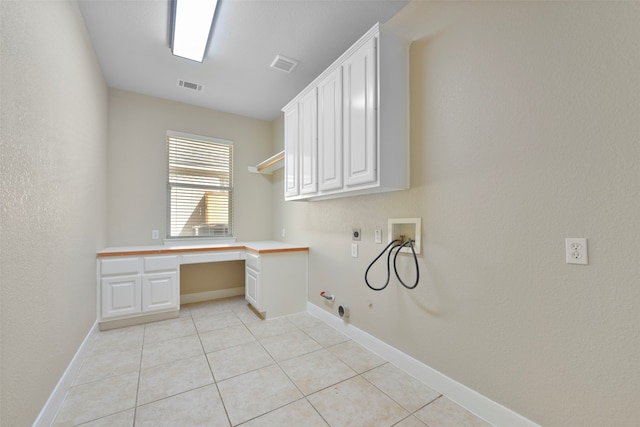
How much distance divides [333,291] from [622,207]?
2247mm

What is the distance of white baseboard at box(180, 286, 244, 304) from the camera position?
3.70m

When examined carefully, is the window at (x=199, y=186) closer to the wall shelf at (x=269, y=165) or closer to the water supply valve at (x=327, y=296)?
the wall shelf at (x=269, y=165)

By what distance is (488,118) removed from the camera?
5.17ft

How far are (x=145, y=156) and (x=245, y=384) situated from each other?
3.14m

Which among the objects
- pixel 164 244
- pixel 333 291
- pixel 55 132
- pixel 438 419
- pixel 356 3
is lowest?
pixel 438 419

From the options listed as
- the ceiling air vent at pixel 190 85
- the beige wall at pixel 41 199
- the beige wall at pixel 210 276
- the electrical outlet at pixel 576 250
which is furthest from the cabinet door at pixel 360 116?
the beige wall at pixel 210 276

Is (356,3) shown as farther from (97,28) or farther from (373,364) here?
(373,364)

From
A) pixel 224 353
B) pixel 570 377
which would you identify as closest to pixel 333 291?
pixel 224 353

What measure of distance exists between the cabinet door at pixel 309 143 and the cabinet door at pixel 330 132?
0.24 ft

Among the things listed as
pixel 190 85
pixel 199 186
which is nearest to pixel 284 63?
pixel 190 85

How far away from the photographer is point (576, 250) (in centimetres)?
123

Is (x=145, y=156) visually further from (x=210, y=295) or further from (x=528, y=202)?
(x=528, y=202)

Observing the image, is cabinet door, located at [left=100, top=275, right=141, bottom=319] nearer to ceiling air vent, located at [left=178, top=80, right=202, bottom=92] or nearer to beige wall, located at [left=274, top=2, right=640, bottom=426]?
ceiling air vent, located at [left=178, top=80, right=202, bottom=92]

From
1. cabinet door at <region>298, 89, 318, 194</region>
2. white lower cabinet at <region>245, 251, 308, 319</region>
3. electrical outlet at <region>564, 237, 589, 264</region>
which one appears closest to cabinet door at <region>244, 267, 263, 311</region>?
white lower cabinet at <region>245, 251, 308, 319</region>
